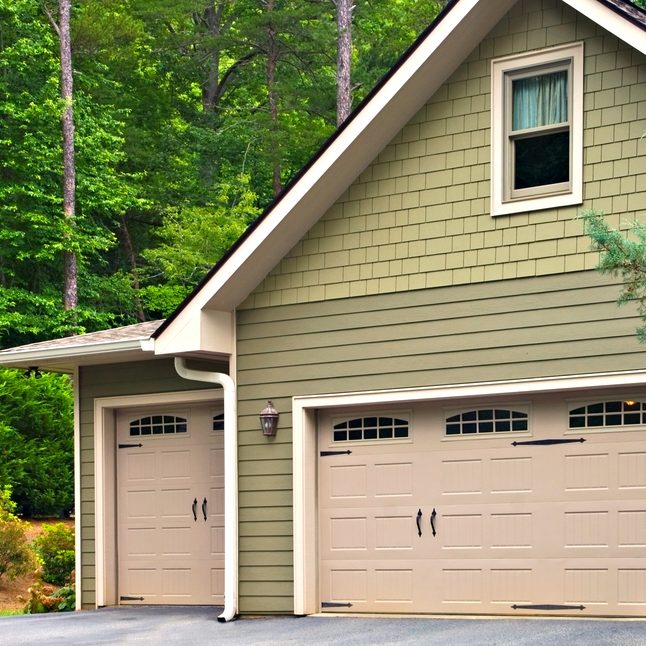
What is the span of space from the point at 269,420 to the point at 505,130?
149 inches

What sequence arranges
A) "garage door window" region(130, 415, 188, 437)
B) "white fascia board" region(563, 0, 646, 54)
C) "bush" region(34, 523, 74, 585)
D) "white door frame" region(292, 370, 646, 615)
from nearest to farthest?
"white fascia board" region(563, 0, 646, 54) → "white door frame" region(292, 370, 646, 615) → "garage door window" region(130, 415, 188, 437) → "bush" region(34, 523, 74, 585)

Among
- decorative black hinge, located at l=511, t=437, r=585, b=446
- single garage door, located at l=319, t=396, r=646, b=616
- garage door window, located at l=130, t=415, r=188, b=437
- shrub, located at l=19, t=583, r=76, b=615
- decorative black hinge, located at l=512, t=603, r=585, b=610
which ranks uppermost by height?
garage door window, located at l=130, t=415, r=188, b=437

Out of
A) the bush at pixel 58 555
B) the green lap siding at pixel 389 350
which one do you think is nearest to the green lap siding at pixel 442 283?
the green lap siding at pixel 389 350

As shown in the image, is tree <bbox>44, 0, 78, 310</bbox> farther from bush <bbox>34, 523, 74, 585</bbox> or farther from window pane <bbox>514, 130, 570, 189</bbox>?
window pane <bbox>514, 130, 570, 189</bbox>

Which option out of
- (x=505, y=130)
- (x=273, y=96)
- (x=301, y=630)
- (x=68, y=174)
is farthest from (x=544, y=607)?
(x=273, y=96)

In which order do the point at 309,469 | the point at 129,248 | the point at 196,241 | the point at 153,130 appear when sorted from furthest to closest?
the point at 153,130
the point at 129,248
the point at 196,241
the point at 309,469

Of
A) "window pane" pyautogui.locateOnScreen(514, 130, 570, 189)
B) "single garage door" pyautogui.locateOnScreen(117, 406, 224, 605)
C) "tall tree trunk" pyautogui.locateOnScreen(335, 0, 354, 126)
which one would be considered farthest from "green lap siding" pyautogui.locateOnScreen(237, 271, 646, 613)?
"tall tree trunk" pyautogui.locateOnScreen(335, 0, 354, 126)

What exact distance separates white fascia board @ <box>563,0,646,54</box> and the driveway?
4936mm

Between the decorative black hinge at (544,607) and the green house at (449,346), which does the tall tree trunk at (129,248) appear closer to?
the green house at (449,346)

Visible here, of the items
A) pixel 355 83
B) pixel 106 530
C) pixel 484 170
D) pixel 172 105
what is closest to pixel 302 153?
pixel 355 83

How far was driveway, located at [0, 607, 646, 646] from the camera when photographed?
34.8 ft

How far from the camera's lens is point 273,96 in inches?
1379

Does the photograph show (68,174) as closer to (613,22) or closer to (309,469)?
(309,469)

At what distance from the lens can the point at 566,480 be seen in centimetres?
1203
